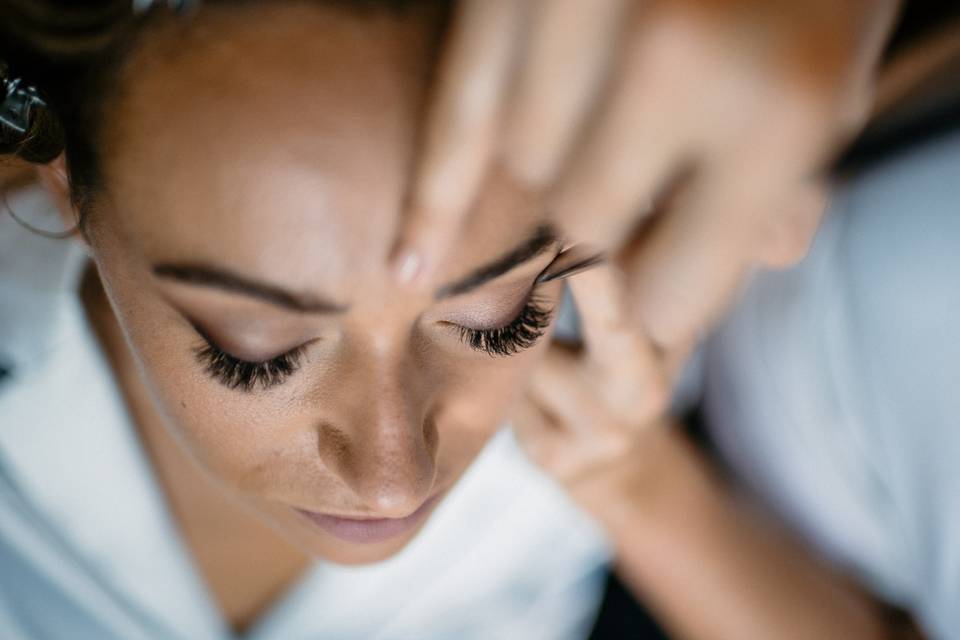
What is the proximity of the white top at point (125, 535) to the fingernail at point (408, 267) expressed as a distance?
0.41 metres

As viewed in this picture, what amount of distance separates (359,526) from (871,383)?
613mm

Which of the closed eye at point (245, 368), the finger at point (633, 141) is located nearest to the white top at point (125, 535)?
the closed eye at point (245, 368)

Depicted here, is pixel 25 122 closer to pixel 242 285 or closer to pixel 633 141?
pixel 242 285

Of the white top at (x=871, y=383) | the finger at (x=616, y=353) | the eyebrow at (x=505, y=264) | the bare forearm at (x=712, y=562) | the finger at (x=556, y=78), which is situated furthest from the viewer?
the bare forearm at (x=712, y=562)

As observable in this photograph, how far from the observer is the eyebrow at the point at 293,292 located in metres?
0.41

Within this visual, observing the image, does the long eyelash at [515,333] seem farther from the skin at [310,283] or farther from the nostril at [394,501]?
the nostril at [394,501]

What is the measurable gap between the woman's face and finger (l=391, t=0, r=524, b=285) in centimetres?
5

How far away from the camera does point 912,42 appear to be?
80 centimetres

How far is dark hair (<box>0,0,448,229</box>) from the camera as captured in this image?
1.37 ft

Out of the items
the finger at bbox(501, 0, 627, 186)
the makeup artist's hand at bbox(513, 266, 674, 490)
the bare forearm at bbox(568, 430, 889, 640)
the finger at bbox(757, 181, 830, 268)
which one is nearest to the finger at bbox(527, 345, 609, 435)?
the makeup artist's hand at bbox(513, 266, 674, 490)

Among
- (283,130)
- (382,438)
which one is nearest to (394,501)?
(382,438)

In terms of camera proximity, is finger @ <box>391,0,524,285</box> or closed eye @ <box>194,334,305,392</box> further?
closed eye @ <box>194,334,305,392</box>

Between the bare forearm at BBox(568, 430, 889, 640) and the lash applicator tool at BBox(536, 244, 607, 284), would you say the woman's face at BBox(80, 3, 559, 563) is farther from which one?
the bare forearm at BBox(568, 430, 889, 640)

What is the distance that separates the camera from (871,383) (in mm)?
858
